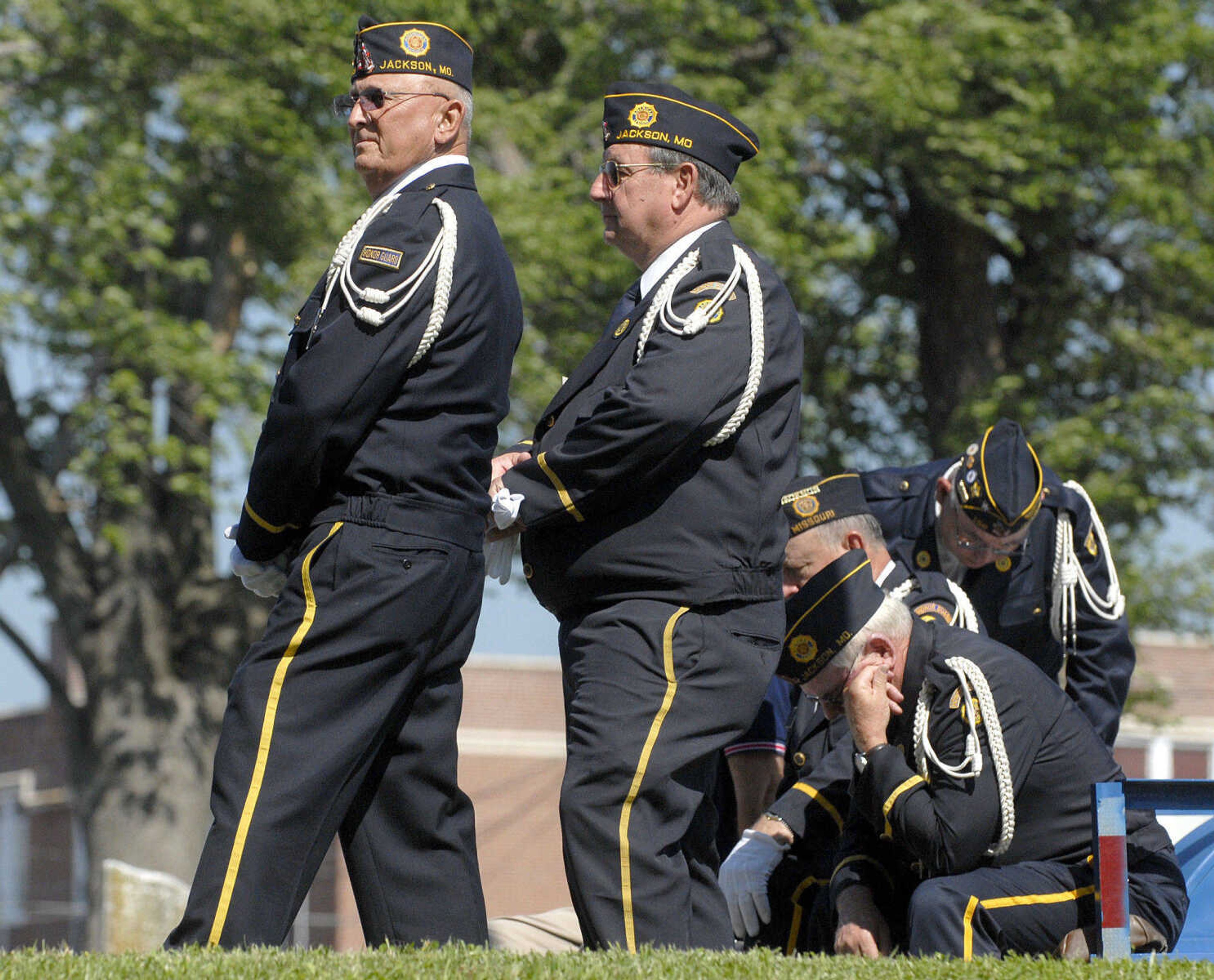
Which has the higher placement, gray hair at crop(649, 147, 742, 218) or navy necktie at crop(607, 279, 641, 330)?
gray hair at crop(649, 147, 742, 218)

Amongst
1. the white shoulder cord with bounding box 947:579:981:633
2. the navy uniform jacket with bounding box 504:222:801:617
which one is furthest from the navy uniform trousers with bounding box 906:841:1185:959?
the white shoulder cord with bounding box 947:579:981:633

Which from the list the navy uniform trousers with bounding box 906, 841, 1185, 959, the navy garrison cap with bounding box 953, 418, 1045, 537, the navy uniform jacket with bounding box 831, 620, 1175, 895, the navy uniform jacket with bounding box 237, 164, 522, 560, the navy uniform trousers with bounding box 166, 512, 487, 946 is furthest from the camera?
the navy garrison cap with bounding box 953, 418, 1045, 537

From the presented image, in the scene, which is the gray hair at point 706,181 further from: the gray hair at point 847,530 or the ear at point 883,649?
the gray hair at point 847,530

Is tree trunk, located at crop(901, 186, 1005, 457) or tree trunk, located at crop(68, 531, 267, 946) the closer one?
tree trunk, located at crop(68, 531, 267, 946)

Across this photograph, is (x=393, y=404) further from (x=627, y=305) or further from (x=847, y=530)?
(x=847, y=530)

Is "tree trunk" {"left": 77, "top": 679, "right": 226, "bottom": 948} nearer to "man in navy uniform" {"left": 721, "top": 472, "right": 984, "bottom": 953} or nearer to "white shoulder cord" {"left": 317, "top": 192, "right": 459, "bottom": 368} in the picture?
"man in navy uniform" {"left": 721, "top": 472, "right": 984, "bottom": 953}

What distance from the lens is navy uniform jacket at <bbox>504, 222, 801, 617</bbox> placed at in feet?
13.2

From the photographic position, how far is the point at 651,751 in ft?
12.8

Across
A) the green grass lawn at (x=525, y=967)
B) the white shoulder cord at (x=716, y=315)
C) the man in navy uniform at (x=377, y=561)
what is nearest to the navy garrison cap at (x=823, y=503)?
the white shoulder cord at (x=716, y=315)

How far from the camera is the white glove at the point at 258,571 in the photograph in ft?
13.9

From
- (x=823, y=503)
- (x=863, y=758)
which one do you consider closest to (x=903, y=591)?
(x=823, y=503)

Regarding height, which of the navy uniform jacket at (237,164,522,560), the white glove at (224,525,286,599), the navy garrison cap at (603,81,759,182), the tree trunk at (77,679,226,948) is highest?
the navy garrison cap at (603,81,759,182)

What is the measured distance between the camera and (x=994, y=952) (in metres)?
4.20

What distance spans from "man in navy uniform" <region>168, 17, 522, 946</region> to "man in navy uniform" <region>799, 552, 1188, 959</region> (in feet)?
3.15
